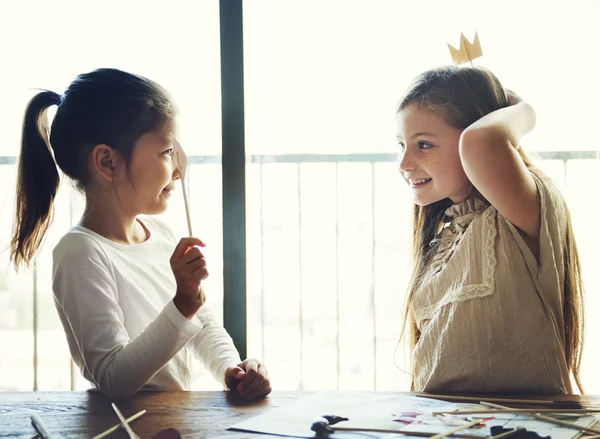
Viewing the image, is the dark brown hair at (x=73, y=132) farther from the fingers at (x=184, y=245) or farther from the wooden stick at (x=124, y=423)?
the wooden stick at (x=124, y=423)

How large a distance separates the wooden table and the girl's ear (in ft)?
1.57

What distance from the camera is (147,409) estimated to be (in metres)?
0.90

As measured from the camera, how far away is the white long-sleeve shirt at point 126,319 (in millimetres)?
1005

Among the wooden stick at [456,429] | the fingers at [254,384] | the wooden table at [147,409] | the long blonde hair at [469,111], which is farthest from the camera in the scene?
the long blonde hair at [469,111]

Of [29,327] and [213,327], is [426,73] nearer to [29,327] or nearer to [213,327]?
[213,327]

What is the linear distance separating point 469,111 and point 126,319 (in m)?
0.85

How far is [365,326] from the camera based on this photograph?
103 inches

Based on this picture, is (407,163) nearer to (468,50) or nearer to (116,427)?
(468,50)

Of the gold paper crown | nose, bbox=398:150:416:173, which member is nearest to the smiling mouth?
nose, bbox=398:150:416:173

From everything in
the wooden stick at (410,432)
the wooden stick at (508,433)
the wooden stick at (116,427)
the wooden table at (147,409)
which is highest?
the wooden stick at (508,433)

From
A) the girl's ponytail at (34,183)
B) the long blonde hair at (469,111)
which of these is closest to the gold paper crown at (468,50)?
the long blonde hair at (469,111)

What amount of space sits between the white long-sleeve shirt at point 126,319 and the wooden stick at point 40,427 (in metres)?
0.16

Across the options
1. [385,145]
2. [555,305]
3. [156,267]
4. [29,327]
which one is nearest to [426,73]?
[555,305]

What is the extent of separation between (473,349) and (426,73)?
2.04 ft
